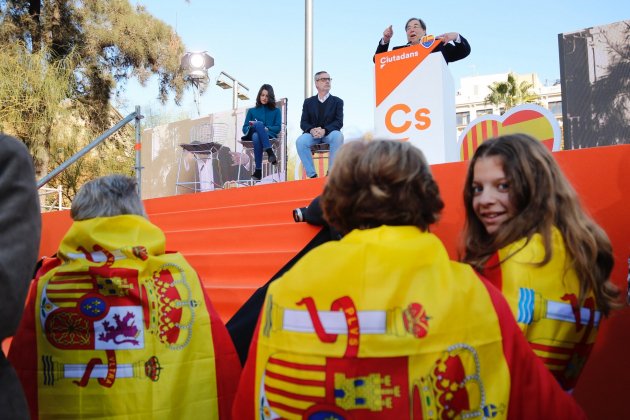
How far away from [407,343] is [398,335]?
0.09 ft

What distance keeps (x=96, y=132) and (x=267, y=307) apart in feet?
53.2

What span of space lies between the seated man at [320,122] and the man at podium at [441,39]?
2.95 ft

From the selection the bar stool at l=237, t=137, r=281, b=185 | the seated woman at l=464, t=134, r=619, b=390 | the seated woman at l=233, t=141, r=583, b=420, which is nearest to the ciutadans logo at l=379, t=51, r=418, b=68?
the bar stool at l=237, t=137, r=281, b=185

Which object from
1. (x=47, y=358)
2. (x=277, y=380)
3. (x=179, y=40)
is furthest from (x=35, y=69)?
(x=277, y=380)

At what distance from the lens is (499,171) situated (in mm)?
1933

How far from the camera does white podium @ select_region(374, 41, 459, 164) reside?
226 inches

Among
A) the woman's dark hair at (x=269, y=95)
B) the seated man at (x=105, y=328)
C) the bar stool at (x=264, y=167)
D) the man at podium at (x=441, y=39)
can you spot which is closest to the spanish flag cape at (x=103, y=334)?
the seated man at (x=105, y=328)

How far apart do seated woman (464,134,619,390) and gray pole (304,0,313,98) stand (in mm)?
8926

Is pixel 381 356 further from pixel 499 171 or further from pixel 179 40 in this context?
pixel 179 40

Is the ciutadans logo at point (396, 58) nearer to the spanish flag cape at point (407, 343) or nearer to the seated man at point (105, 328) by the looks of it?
the seated man at point (105, 328)

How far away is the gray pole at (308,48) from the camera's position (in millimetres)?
10711

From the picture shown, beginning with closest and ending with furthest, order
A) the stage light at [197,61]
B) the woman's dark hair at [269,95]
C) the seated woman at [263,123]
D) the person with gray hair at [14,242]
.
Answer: the person with gray hair at [14,242] → the seated woman at [263,123] → the woman's dark hair at [269,95] → the stage light at [197,61]

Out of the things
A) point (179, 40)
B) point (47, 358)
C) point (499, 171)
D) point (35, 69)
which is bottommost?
point (47, 358)

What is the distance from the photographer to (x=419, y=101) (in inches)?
233
